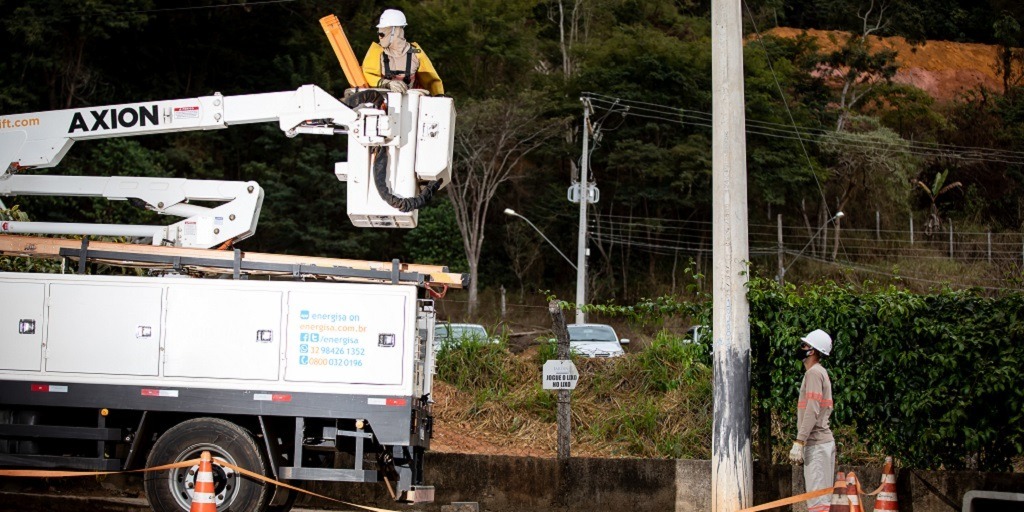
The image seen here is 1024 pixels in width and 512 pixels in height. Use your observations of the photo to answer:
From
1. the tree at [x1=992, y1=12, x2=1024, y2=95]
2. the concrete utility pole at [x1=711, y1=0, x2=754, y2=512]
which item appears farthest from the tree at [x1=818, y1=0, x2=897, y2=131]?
the concrete utility pole at [x1=711, y1=0, x2=754, y2=512]

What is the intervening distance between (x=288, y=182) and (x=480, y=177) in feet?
26.1

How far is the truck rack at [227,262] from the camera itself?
36.2 ft

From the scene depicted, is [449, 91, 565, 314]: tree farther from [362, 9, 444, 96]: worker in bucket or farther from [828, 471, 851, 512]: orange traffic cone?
[828, 471, 851, 512]: orange traffic cone

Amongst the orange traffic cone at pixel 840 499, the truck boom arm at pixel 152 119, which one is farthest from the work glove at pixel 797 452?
the truck boom arm at pixel 152 119

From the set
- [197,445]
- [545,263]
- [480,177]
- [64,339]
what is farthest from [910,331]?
[545,263]

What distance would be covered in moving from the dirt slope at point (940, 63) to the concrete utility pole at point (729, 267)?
4526 centimetres

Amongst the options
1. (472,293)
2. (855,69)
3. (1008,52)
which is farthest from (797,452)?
(1008,52)

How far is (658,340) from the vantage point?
56.3 ft

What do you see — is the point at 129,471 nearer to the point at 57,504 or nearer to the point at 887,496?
the point at 57,504

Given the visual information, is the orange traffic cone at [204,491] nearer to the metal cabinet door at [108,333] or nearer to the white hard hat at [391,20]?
the metal cabinet door at [108,333]

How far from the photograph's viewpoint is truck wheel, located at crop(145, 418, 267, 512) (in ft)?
34.7

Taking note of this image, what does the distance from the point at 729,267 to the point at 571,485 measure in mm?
3465

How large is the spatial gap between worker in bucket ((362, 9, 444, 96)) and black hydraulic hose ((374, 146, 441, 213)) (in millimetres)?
771

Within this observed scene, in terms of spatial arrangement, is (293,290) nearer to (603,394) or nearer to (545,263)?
(603,394)
